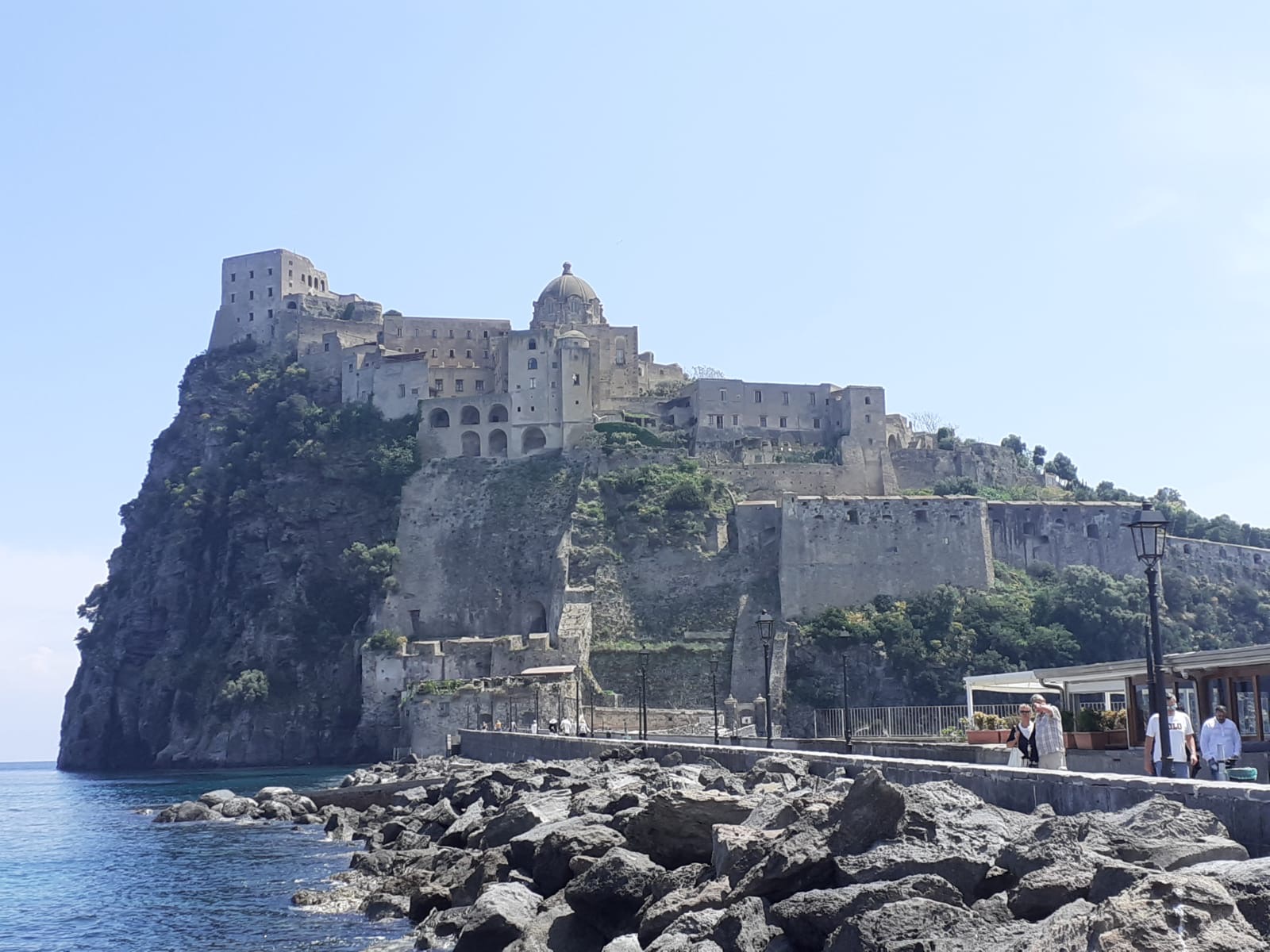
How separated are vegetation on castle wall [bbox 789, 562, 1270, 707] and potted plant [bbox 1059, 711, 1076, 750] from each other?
107 ft

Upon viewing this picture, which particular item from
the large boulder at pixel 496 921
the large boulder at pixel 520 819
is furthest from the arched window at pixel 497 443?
the large boulder at pixel 496 921

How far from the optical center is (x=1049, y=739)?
60.1 feet

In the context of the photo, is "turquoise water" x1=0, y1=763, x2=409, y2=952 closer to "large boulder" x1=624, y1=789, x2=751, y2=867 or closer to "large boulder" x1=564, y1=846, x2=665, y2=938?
"large boulder" x1=624, y1=789, x2=751, y2=867

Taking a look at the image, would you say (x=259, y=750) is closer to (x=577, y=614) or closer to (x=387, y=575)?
(x=387, y=575)

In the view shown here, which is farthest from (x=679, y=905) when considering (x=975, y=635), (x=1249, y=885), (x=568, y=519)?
(x=568, y=519)

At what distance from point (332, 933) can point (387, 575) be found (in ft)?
168

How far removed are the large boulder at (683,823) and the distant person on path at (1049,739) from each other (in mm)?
4324

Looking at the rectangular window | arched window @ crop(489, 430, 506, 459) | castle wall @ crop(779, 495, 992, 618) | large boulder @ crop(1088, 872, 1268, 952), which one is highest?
arched window @ crop(489, 430, 506, 459)

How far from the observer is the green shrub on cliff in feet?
236

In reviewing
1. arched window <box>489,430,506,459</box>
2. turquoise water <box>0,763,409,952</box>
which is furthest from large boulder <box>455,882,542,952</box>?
arched window <box>489,430,506,459</box>

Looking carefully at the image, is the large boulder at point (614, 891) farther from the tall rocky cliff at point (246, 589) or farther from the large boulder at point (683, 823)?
the tall rocky cliff at point (246, 589)

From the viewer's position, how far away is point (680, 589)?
65.5 m

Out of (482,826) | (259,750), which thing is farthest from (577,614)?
(482,826)

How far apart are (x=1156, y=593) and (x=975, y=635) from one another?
151 ft
